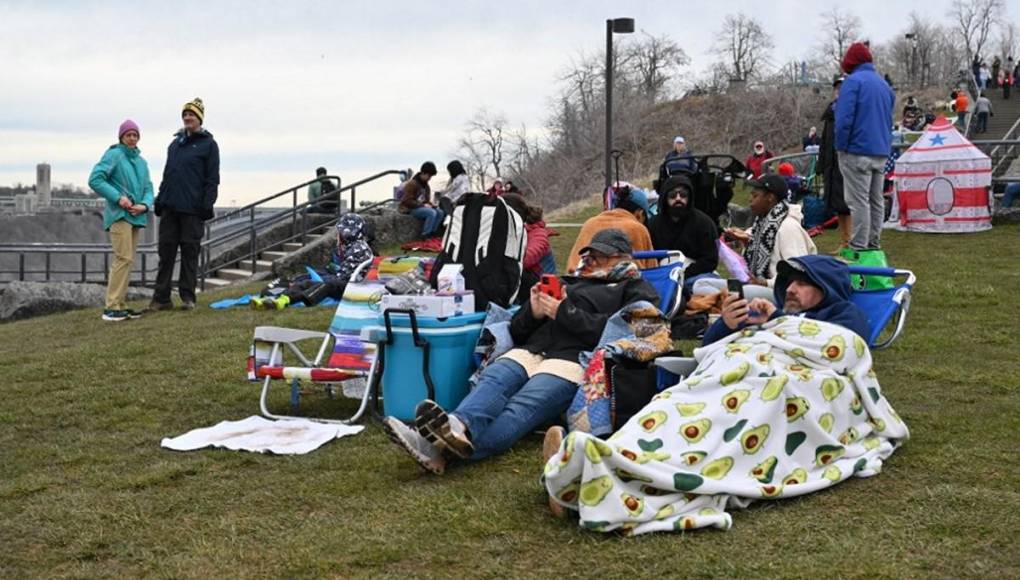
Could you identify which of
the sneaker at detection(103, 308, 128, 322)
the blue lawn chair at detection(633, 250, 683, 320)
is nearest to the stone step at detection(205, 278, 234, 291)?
the sneaker at detection(103, 308, 128, 322)

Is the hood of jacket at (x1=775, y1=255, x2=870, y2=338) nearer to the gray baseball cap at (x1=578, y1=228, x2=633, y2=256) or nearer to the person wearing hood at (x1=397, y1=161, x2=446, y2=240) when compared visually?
the gray baseball cap at (x1=578, y1=228, x2=633, y2=256)

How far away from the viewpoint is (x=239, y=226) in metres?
18.1

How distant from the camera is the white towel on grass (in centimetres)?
517

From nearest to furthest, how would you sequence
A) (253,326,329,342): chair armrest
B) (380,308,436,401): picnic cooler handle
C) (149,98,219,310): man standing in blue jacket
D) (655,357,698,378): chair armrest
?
(655,357,698,378): chair armrest
(380,308,436,401): picnic cooler handle
(253,326,329,342): chair armrest
(149,98,219,310): man standing in blue jacket

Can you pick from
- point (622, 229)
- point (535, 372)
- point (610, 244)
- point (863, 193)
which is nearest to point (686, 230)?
point (622, 229)

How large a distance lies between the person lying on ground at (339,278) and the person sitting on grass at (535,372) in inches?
223

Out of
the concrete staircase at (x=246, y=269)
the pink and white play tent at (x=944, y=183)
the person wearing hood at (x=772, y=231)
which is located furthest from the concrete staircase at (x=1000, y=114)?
the person wearing hood at (x=772, y=231)

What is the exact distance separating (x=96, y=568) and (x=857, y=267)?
3910 mm

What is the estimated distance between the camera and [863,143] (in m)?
8.95

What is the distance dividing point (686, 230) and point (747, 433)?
14.3 ft

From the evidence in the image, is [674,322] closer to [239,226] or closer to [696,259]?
[696,259]

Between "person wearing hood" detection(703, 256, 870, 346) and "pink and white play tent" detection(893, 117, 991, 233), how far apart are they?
31.3 feet

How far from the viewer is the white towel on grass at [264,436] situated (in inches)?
204

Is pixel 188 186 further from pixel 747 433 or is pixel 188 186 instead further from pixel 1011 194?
pixel 1011 194
